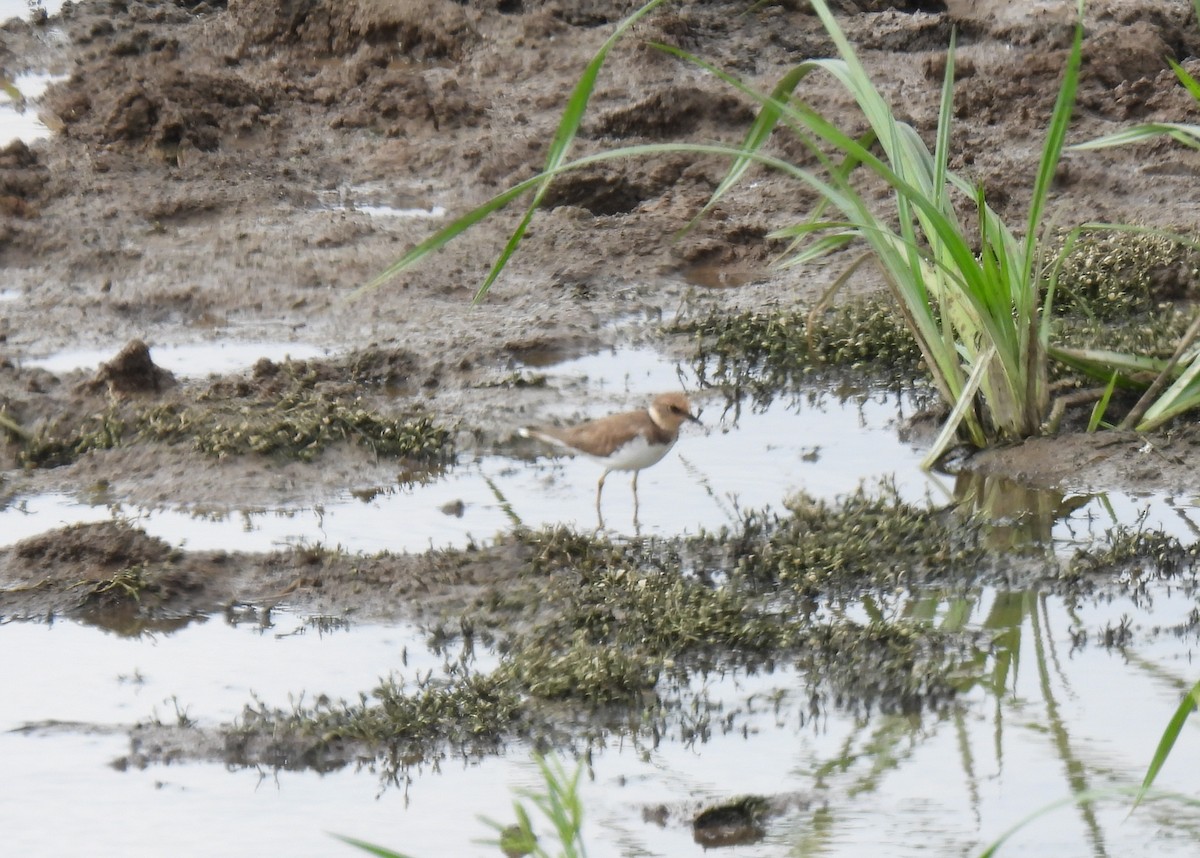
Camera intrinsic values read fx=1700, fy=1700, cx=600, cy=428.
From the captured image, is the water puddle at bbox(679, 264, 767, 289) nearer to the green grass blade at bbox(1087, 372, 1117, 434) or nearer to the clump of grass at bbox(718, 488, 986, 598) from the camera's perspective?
the green grass blade at bbox(1087, 372, 1117, 434)

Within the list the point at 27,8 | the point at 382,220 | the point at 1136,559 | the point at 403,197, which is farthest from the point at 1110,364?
the point at 27,8

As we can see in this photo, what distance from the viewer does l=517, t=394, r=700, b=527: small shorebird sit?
626cm

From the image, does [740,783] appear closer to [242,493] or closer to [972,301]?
[972,301]

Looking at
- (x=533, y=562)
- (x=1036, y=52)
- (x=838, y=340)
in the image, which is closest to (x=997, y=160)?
(x=1036, y=52)

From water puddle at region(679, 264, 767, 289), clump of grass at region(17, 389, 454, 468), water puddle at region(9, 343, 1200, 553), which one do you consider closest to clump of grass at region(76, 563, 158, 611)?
water puddle at region(9, 343, 1200, 553)

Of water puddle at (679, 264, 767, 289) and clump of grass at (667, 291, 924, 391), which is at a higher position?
water puddle at (679, 264, 767, 289)

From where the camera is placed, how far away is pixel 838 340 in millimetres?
7992

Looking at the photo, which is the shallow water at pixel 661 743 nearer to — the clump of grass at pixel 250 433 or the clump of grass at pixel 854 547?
the clump of grass at pixel 854 547

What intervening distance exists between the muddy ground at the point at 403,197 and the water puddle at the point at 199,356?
0.11 meters

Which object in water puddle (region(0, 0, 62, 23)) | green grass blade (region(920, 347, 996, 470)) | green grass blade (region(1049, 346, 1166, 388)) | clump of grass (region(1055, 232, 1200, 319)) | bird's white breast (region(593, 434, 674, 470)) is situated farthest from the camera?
water puddle (region(0, 0, 62, 23))

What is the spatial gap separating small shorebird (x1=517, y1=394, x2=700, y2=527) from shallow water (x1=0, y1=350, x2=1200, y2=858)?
0.25m

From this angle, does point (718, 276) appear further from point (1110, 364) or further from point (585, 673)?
point (585, 673)

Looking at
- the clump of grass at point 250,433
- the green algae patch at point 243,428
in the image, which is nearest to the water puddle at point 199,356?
the green algae patch at point 243,428

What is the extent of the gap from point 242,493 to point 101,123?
17.0 feet
